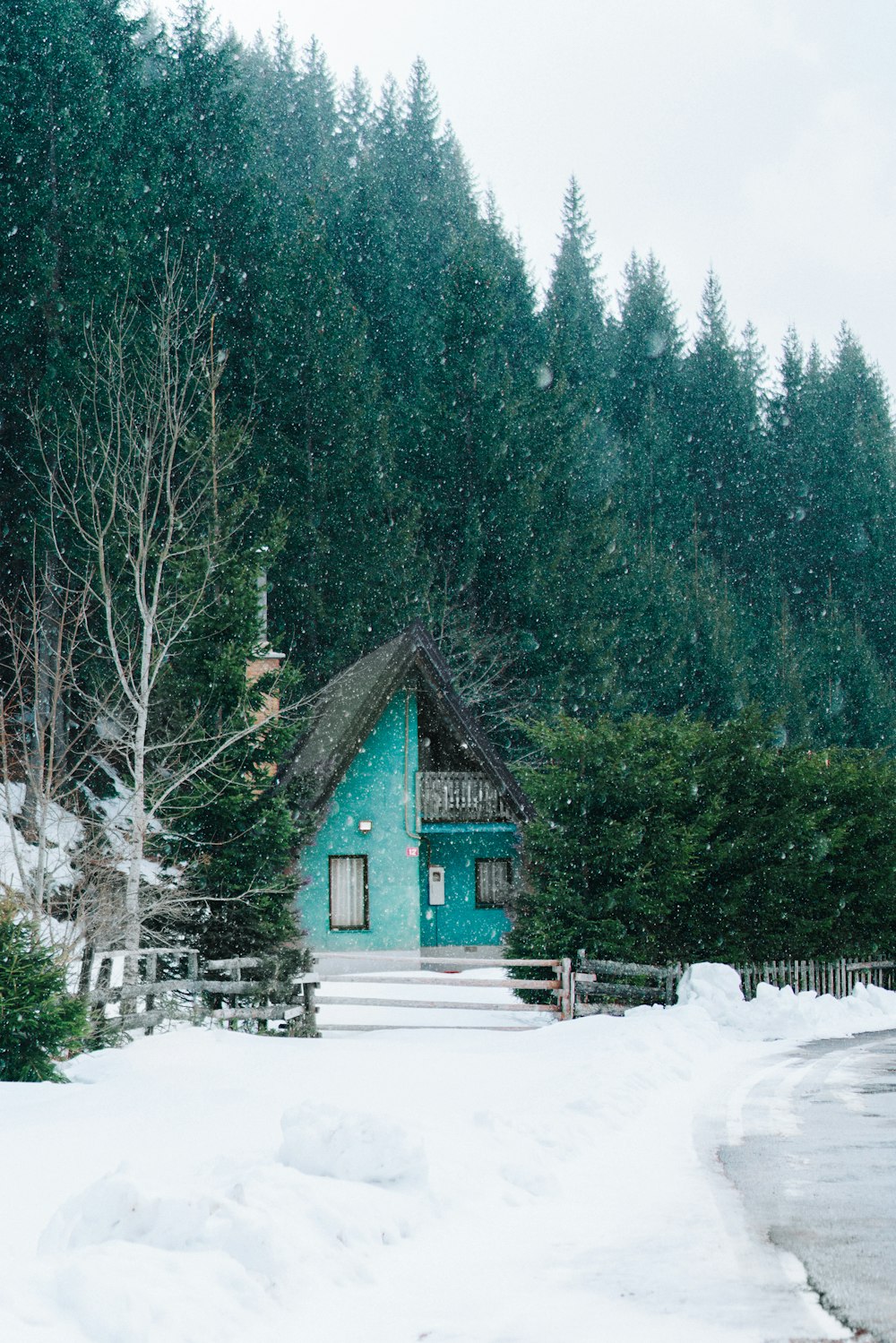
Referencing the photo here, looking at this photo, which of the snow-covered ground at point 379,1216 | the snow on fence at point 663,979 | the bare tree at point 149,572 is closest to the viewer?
the snow-covered ground at point 379,1216

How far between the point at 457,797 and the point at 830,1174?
25.3 m

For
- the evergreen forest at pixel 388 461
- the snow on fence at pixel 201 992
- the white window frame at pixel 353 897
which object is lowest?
the snow on fence at pixel 201 992

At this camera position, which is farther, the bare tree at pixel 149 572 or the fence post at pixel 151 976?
the bare tree at pixel 149 572

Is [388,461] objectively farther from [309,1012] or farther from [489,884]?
[309,1012]

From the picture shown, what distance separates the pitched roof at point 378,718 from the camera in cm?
3231

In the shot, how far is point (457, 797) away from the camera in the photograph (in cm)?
3494

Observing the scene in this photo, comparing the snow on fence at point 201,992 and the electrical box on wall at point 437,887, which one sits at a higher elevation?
the electrical box on wall at point 437,887

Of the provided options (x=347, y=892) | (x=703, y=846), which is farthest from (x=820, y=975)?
(x=347, y=892)

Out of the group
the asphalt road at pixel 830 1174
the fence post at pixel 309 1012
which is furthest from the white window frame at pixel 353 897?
the asphalt road at pixel 830 1174

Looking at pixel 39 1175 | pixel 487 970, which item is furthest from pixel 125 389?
pixel 39 1175

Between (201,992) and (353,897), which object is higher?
(353,897)

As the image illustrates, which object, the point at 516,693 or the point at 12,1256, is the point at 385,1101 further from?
the point at 516,693

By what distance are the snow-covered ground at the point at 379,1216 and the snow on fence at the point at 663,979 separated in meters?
7.70

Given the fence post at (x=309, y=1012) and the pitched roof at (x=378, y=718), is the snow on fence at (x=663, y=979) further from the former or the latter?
the pitched roof at (x=378, y=718)
